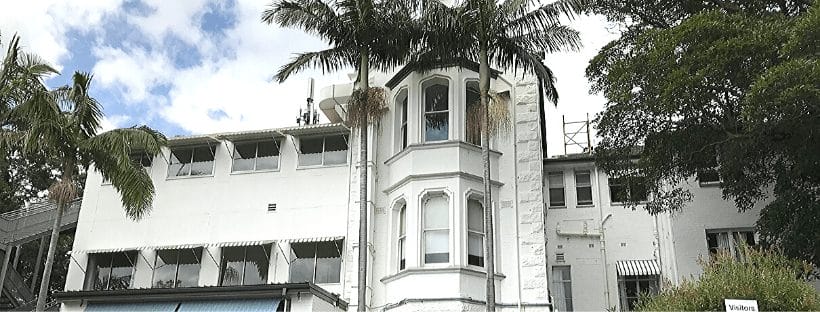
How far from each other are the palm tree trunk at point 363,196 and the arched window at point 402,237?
153cm

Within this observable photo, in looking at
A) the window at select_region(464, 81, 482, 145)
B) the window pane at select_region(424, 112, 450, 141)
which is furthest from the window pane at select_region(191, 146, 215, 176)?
the window at select_region(464, 81, 482, 145)

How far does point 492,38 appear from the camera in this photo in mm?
18781

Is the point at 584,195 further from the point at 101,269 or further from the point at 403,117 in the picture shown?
the point at 101,269

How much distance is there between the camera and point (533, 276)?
19.3 metres

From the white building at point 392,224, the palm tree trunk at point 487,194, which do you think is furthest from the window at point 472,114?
the palm tree trunk at point 487,194

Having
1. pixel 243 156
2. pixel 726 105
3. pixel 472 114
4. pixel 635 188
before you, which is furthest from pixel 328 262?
pixel 726 105

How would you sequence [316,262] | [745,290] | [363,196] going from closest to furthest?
[745,290] → [363,196] → [316,262]

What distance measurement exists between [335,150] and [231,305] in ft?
19.7

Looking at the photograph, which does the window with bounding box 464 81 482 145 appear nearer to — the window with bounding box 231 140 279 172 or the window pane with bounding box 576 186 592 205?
the window pane with bounding box 576 186 592 205

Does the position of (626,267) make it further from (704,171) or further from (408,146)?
(408,146)

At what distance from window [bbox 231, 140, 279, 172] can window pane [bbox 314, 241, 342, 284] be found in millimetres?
3218

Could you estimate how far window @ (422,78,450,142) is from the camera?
21031 mm

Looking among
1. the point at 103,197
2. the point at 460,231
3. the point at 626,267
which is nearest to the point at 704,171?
the point at 626,267

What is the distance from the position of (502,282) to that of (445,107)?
17.3ft
